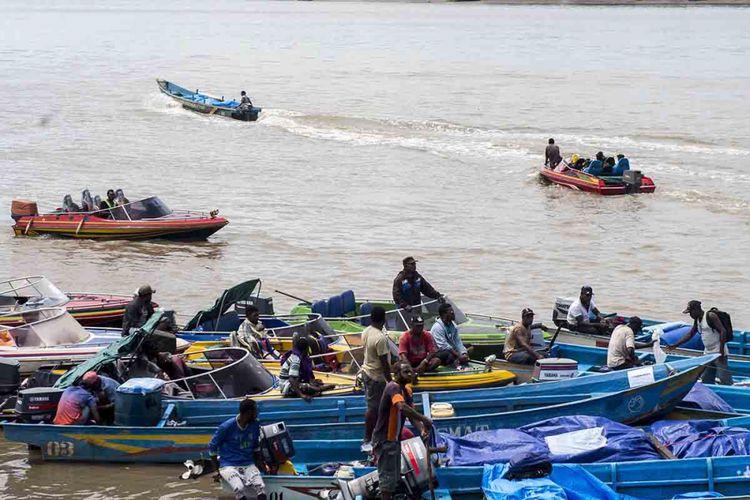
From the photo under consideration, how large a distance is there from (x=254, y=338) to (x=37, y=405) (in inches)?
129

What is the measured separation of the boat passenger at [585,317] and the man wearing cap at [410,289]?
245 centimetres

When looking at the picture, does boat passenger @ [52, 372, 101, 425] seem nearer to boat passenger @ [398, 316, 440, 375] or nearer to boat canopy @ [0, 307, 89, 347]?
boat canopy @ [0, 307, 89, 347]

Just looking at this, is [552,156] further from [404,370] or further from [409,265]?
[404,370]

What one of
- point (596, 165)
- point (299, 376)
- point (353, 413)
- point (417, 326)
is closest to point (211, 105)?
point (596, 165)

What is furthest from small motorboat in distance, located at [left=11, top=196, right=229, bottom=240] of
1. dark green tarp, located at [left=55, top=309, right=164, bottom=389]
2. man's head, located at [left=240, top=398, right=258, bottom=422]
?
man's head, located at [left=240, top=398, right=258, bottom=422]

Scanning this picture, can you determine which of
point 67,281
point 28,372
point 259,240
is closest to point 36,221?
point 67,281

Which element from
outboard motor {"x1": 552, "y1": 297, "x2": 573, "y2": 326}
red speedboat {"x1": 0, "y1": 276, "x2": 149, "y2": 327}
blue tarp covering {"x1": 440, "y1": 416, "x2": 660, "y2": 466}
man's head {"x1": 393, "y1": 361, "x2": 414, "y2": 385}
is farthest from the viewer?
red speedboat {"x1": 0, "y1": 276, "x2": 149, "y2": 327}

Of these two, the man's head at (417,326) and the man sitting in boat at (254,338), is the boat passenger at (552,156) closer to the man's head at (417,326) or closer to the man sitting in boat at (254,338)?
the man sitting in boat at (254,338)

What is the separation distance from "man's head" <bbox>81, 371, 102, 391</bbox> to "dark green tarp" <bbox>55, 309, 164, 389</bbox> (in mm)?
203

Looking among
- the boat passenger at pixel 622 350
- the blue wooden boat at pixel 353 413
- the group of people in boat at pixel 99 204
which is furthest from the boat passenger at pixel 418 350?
the group of people in boat at pixel 99 204

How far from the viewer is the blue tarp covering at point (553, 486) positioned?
428 inches

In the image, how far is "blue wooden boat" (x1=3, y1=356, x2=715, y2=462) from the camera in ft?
43.0

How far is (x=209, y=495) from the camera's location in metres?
13.1

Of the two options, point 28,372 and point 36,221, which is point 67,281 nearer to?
point 36,221
